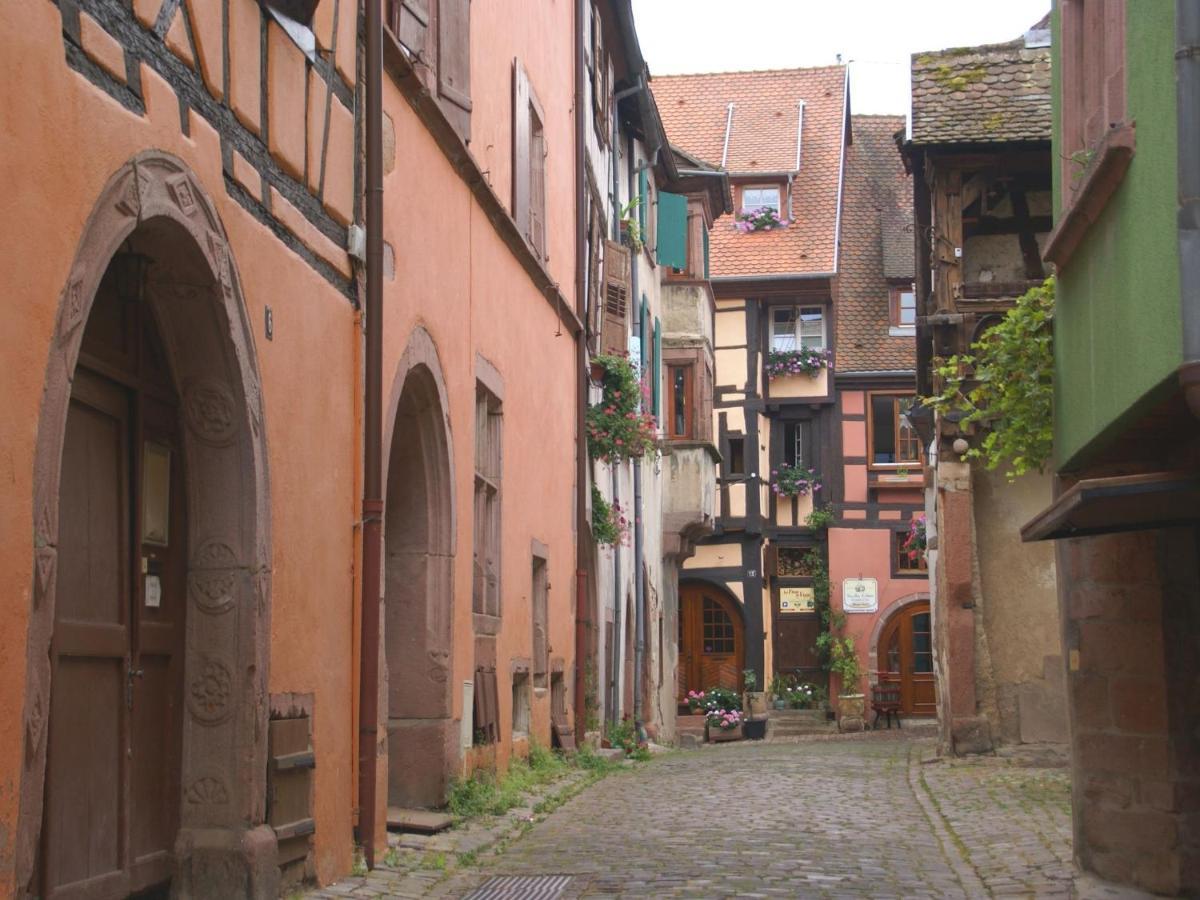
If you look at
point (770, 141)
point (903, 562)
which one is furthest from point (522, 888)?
point (770, 141)

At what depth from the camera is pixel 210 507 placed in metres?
7.04

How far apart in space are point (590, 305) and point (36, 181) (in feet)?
46.2

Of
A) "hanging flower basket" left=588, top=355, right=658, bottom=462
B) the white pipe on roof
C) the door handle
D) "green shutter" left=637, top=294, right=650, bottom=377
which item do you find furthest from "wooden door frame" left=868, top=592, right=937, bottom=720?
the door handle

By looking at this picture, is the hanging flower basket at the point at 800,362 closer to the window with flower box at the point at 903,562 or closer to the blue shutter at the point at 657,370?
the window with flower box at the point at 903,562

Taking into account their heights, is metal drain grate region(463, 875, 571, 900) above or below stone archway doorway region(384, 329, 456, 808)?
below

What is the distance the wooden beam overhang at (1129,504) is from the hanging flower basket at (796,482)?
2684 cm

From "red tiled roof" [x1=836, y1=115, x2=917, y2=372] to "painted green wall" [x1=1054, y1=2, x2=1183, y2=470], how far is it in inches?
1037

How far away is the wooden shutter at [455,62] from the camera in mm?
11320

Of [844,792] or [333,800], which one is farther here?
[844,792]

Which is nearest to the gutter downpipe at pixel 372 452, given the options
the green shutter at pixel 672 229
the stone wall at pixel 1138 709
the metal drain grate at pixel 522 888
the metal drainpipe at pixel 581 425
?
the metal drain grate at pixel 522 888

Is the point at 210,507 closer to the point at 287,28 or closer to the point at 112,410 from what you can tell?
the point at 112,410

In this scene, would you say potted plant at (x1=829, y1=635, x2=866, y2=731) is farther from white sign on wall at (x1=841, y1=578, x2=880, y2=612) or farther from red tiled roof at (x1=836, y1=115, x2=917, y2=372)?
red tiled roof at (x1=836, y1=115, x2=917, y2=372)

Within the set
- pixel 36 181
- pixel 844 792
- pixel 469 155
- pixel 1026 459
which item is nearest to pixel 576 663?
pixel 844 792

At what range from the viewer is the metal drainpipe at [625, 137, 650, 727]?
22.0 meters
